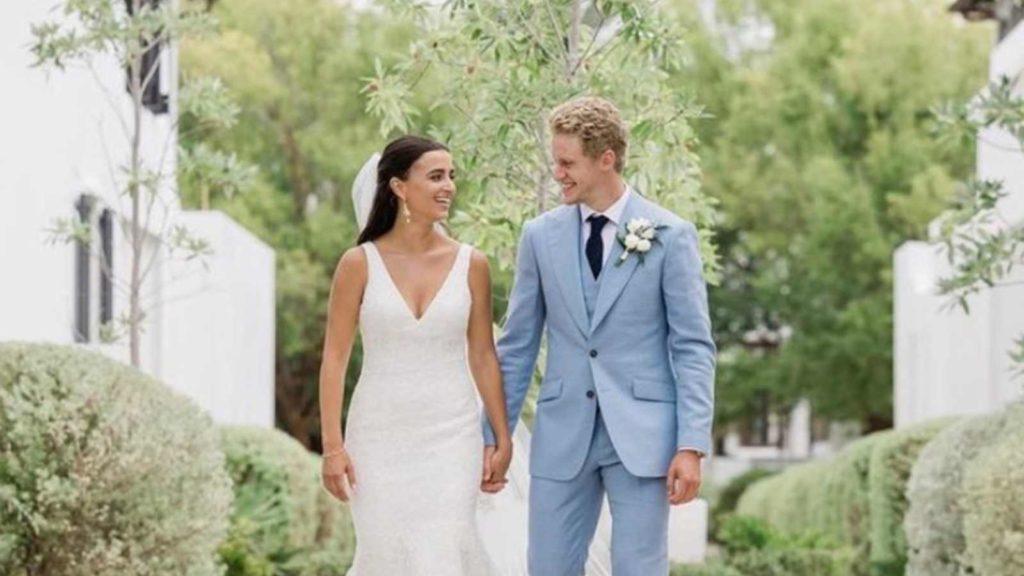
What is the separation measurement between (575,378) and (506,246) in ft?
13.7

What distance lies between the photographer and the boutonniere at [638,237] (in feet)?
21.9

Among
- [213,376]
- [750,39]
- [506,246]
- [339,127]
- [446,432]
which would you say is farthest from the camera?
[750,39]

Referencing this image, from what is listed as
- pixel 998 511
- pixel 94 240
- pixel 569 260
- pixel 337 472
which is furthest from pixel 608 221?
pixel 94 240

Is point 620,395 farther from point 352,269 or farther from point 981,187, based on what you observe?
point 981,187

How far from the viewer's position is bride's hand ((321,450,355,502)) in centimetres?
700

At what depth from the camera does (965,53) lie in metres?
36.4

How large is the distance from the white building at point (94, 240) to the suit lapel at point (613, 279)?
6599mm

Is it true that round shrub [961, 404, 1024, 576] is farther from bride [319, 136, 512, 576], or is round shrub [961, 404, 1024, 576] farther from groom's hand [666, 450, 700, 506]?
groom's hand [666, 450, 700, 506]

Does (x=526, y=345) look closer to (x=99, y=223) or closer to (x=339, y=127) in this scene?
(x=99, y=223)

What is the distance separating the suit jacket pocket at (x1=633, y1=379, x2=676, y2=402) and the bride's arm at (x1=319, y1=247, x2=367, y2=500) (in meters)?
0.94

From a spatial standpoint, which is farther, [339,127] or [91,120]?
[339,127]

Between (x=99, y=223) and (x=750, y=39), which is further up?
(x=750, y=39)

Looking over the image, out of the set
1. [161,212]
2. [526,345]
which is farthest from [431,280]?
[161,212]

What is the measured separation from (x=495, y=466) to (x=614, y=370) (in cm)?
62
